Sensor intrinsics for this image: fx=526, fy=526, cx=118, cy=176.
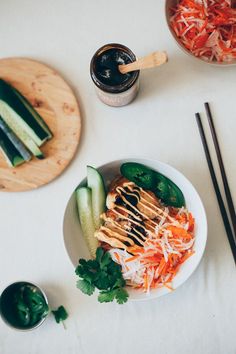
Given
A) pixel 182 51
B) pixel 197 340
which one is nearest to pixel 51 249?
pixel 197 340

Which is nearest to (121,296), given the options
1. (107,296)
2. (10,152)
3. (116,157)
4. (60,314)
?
(107,296)

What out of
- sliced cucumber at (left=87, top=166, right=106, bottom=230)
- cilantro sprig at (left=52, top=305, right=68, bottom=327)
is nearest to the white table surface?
cilantro sprig at (left=52, top=305, right=68, bottom=327)

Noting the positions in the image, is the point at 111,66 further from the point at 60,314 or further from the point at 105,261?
the point at 60,314

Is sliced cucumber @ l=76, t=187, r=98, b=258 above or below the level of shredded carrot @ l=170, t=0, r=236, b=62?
below

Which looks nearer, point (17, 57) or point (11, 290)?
point (11, 290)

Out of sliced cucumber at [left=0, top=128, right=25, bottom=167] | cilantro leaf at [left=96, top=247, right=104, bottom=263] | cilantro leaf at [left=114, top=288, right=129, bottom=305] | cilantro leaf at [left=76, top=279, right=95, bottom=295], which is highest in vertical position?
sliced cucumber at [left=0, top=128, right=25, bottom=167]

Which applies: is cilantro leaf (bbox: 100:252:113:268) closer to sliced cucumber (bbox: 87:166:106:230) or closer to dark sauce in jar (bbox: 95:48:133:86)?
sliced cucumber (bbox: 87:166:106:230)

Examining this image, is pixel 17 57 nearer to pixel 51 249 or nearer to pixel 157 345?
pixel 51 249
